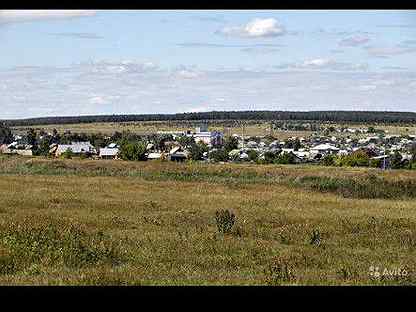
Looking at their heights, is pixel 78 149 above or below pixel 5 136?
below

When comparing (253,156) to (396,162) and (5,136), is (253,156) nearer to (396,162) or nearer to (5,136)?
(396,162)

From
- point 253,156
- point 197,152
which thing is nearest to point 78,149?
point 197,152

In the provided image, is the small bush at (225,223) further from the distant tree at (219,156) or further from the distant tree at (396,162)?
the distant tree at (219,156)

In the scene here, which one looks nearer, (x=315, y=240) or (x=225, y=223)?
(x=315, y=240)

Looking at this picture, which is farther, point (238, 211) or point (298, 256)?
point (238, 211)

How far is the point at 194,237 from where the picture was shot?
1393 cm

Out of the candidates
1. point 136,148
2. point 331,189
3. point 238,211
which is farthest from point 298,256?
point 136,148

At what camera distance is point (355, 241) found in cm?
1478

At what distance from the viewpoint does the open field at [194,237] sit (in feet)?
27.0

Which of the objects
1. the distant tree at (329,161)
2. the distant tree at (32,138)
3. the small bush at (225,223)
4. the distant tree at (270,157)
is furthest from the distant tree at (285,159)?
the small bush at (225,223)

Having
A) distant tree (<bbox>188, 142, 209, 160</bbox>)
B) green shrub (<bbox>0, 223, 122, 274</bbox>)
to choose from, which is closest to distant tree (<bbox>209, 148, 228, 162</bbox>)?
distant tree (<bbox>188, 142, 209, 160</bbox>)
